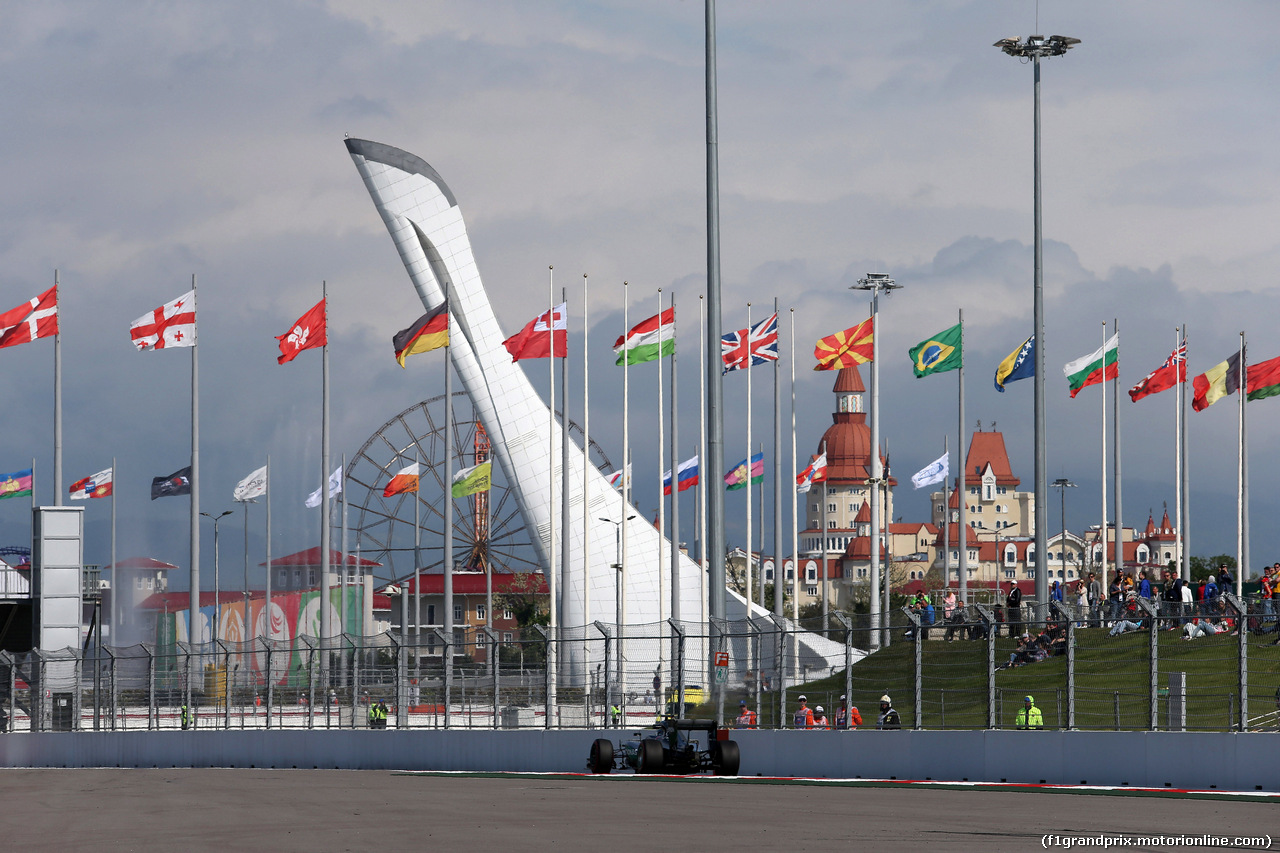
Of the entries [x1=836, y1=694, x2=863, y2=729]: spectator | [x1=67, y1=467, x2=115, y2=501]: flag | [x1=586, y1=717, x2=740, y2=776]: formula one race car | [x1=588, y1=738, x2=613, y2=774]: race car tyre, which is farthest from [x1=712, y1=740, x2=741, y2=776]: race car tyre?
[x1=67, y1=467, x2=115, y2=501]: flag

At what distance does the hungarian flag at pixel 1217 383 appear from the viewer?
4253 centimetres

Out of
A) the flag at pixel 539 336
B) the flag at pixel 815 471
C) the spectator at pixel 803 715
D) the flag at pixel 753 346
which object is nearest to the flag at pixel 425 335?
the flag at pixel 539 336

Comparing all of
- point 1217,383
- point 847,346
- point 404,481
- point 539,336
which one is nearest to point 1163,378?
point 1217,383

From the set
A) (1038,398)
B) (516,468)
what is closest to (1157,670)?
(1038,398)

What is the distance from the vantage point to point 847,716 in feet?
73.4

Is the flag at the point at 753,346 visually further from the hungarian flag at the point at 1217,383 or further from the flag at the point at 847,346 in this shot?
the hungarian flag at the point at 1217,383

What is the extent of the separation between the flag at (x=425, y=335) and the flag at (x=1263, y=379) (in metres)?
20.2

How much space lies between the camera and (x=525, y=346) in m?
38.8

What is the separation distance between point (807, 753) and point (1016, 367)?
2060 cm

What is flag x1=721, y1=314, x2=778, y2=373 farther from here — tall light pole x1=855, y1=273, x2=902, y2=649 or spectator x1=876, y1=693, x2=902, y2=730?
spectator x1=876, y1=693, x2=902, y2=730

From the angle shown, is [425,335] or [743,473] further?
[743,473]

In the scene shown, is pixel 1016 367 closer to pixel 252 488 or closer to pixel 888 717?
pixel 888 717

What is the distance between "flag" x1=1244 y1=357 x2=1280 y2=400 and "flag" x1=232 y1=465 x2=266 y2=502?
35101 mm

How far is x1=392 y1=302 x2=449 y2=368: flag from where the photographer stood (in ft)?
131
